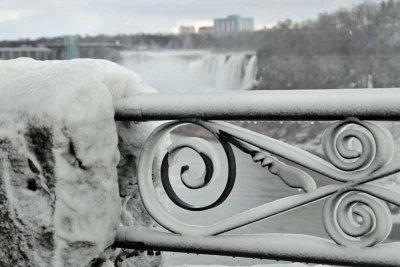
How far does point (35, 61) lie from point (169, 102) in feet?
0.68

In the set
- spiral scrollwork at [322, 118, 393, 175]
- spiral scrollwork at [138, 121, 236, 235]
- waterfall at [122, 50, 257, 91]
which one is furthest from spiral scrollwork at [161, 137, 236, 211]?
waterfall at [122, 50, 257, 91]

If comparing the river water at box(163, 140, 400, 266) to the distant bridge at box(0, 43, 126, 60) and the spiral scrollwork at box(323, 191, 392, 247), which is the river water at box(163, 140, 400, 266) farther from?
the distant bridge at box(0, 43, 126, 60)

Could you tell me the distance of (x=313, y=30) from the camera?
1856 centimetres

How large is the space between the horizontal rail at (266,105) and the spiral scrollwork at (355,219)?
9 cm

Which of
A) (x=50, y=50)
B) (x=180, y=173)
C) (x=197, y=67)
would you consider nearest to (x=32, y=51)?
(x=50, y=50)

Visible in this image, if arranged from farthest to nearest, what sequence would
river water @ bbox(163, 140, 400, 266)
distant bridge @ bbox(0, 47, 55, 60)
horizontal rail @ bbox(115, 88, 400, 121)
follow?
distant bridge @ bbox(0, 47, 55, 60)
river water @ bbox(163, 140, 400, 266)
horizontal rail @ bbox(115, 88, 400, 121)

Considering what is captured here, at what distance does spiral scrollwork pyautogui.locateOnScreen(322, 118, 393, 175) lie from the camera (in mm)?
644

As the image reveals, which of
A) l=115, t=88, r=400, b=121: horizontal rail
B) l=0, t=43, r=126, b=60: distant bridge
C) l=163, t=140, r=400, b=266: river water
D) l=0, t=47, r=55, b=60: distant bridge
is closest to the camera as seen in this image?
l=115, t=88, r=400, b=121: horizontal rail

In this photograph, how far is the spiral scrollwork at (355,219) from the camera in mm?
651

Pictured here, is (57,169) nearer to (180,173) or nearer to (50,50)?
(180,173)

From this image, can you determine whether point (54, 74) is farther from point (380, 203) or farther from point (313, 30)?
point (313, 30)

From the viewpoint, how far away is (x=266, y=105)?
673mm

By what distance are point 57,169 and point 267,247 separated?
0.25 metres

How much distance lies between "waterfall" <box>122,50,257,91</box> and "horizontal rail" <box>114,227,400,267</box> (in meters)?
14.9
